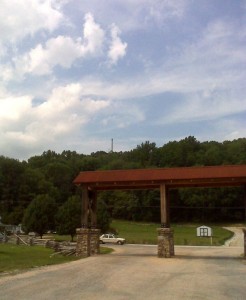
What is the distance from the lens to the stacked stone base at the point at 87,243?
28000 millimetres

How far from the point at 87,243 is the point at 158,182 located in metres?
5.88

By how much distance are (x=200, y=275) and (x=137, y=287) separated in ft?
14.8

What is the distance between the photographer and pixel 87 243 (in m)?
28.2

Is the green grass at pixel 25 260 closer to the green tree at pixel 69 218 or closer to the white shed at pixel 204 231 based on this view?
the green tree at pixel 69 218

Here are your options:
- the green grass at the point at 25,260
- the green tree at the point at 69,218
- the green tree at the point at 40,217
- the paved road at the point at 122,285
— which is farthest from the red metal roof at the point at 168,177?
the green tree at the point at 40,217

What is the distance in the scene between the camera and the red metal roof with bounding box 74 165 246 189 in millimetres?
26812

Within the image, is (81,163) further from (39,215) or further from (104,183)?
(104,183)

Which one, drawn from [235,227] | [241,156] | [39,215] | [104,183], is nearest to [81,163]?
[241,156]

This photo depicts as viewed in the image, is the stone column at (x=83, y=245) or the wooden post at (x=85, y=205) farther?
the wooden post at (x=85, y=205)

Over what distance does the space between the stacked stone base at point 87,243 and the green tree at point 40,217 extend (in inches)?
1124

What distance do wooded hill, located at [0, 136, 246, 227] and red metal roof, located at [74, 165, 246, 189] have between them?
43904 millimetres

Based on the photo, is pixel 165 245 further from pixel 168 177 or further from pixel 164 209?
pixel 168 177

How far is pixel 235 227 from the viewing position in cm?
8012

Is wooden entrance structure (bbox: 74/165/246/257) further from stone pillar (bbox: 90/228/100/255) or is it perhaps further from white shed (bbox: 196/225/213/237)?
white shed (bbox: 196/225/213/237)
